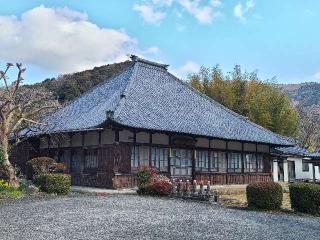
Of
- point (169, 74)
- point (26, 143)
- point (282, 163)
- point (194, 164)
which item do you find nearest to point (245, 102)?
point (282, 163)

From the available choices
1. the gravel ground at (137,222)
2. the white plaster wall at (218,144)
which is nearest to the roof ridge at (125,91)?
the white plaster wall at (218,144)

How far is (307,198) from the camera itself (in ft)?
46.1

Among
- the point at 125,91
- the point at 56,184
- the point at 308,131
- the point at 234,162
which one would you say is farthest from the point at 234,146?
the point at 308,131

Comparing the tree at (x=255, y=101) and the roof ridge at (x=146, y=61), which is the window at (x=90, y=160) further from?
the tree at (x=255, y=101)

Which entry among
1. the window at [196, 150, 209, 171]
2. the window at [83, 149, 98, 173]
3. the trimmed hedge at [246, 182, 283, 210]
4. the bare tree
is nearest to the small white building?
the window at [196, 150, 209, 171]

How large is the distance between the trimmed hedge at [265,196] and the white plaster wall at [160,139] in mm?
7859

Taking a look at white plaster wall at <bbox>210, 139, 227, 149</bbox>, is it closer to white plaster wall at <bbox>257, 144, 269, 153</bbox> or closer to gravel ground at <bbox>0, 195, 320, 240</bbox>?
white plaster wall at <bbox>257, 144, 269, 153</bbox>

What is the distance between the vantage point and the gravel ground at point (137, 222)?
8.72m

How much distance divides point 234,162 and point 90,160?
950cm

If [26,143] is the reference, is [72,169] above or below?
below

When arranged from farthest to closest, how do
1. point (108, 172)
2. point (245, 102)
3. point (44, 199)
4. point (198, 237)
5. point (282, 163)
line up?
point (245, 102)
point (282, 163)
point (108, 172)
point (44, 199)
point (198, 237)

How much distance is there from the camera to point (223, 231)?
9438 mm

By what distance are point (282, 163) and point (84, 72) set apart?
40302mm

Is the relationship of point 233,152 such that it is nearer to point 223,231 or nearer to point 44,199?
point 44,199
